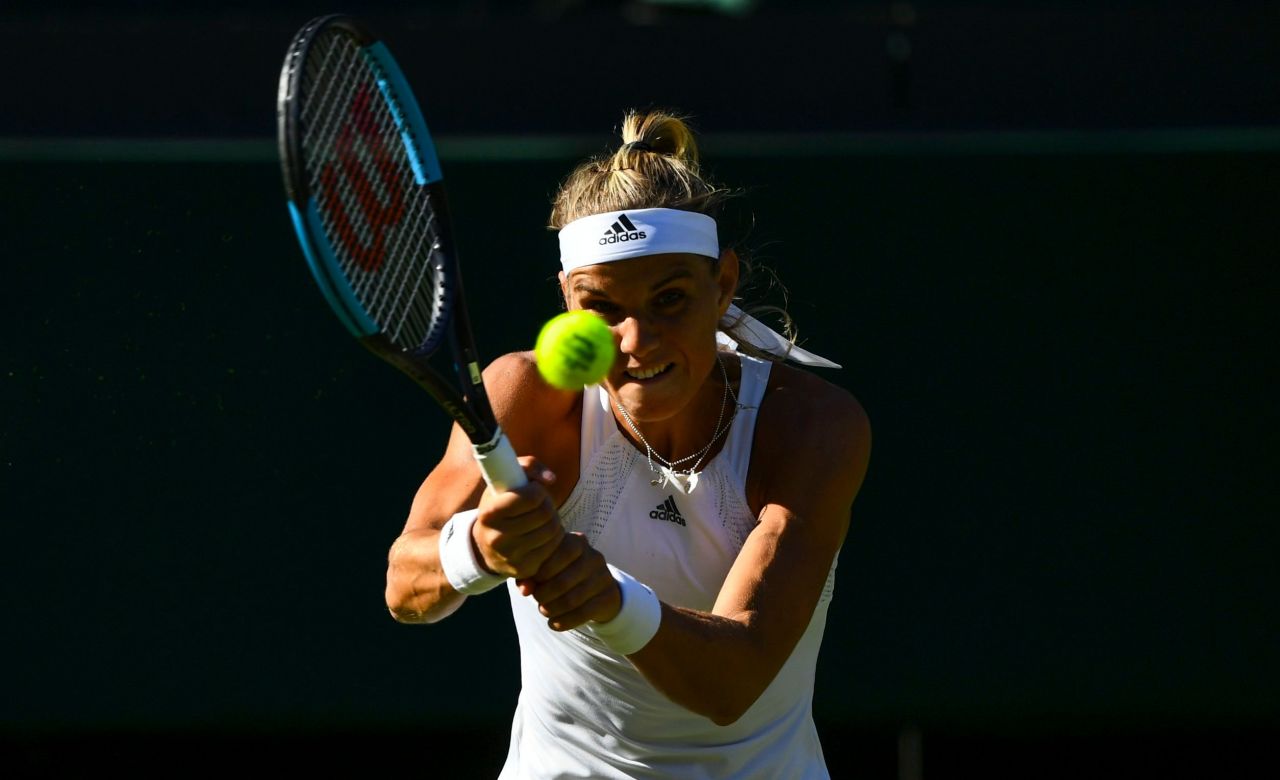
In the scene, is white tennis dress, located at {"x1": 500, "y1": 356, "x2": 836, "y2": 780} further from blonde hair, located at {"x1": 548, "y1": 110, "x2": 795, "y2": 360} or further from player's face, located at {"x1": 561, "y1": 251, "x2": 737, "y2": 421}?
blonde hair, located at {"x1": 548, "y1": 110, "x2": 795, "y2": 360}

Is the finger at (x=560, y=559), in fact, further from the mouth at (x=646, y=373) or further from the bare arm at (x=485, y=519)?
the mouth at (x=646, y=373)

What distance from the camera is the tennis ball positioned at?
206 cm

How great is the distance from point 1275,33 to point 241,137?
2.64m

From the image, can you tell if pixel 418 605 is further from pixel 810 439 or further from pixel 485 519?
pixel 810 439

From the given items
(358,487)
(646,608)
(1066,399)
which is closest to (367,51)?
(646,608)

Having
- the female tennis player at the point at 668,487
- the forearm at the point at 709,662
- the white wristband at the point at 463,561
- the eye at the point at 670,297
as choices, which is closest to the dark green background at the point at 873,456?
the female tennis player at the point at 668,487

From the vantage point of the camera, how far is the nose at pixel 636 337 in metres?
2.29

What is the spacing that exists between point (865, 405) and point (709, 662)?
1.89 metres

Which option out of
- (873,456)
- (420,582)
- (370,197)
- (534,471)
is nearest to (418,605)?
(420,582)

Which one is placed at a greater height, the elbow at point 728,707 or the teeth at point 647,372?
the teeth at point 647,372

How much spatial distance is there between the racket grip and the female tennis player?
0.76 ft

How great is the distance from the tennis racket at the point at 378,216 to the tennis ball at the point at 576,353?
93mm

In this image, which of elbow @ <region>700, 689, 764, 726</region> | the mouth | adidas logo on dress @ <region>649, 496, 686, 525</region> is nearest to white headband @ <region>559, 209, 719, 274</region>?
the mouth

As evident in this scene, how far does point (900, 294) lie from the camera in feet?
12.9
